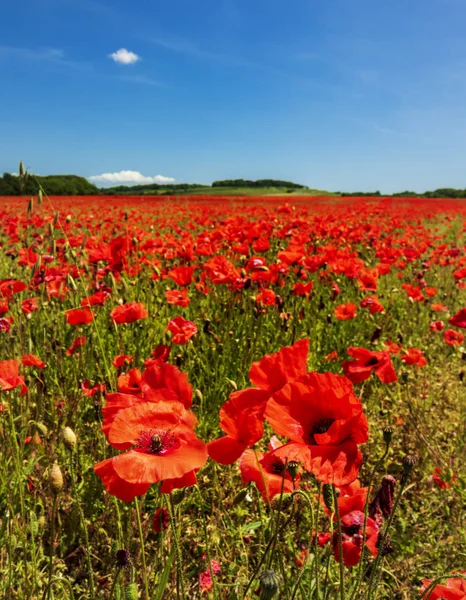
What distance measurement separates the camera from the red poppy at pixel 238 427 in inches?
35.1

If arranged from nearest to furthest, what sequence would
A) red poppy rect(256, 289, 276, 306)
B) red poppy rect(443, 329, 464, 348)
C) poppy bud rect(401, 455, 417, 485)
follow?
1. poppy bud rect(401, 455, 417, 485)
2. red poppy rect(256, 289, 276, 306)
3. red poppy rect(443, 329, 464, 348)

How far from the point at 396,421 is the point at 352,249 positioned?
10.8 feet

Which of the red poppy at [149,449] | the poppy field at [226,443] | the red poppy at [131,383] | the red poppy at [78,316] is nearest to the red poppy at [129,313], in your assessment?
the poppy field at [226,443]

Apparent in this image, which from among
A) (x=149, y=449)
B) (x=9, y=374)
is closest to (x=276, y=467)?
(x=149, y=449)

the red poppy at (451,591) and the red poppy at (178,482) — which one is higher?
the red poppy at (178,482)

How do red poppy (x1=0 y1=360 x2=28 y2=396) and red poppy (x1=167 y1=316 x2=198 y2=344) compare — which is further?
red poppy (x1=167 y1=316 x2=198 y2=344)

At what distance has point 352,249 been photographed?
5.79 m

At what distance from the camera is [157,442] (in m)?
0.82

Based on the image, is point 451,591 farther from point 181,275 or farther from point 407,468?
point 181,275

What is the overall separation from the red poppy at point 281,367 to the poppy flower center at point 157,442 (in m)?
0.23

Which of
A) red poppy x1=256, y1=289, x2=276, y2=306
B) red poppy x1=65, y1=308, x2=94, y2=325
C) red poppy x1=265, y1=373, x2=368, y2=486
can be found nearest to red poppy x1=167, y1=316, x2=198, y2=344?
red poppy x1=65, y1=308, x2=94, y2=325

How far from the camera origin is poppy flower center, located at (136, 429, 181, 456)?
82 cm

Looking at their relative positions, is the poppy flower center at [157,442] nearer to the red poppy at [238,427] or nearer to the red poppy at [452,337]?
the red poppy at [238,427]

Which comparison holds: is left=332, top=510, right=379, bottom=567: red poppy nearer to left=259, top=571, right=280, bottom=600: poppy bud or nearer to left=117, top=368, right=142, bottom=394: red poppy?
left=259, top=571, right=280, bottom=600: poppy bud
